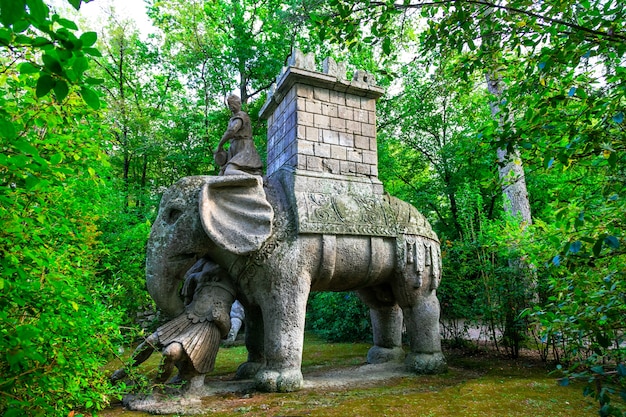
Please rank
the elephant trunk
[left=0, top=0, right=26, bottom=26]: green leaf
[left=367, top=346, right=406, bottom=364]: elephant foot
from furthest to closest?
[left=367, top=346, right=406, bottom=364]: elephant foot → the elephant trunk → [left=0, top=0, right=26, bottom=26]: green leaf

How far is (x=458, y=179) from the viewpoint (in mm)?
13773

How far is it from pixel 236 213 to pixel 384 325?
9.03 feet

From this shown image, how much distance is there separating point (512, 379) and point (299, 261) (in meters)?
2.88

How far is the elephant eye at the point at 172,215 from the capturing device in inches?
170

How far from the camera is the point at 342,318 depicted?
9430mm

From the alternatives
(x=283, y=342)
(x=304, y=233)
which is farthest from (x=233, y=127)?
(x=283, y=342)

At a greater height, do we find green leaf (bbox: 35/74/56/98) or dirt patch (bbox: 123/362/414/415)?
green leaf (bbox: 35/74/56/98)

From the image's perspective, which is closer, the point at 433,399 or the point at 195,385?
the point at 433,399

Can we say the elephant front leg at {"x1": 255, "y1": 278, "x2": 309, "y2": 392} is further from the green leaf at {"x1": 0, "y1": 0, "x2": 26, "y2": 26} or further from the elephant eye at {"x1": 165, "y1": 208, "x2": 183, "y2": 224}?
the green leaf at {"x1": 0, "y1": 0, "x2": 26, "y2": 26}

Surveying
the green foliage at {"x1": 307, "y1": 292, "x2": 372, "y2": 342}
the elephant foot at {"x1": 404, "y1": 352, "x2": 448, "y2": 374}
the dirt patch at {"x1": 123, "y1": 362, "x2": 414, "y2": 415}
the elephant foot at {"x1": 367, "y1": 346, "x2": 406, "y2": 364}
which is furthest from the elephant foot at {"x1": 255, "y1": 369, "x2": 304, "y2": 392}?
the green foliage at {"x1": 307, "y1": 292, "x2": 372, "y2": 342}

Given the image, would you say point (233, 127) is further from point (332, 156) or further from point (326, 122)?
point (332, 156)

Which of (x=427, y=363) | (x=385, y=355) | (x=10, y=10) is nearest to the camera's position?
(x=10, y=10)

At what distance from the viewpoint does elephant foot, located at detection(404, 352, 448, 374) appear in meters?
4.86

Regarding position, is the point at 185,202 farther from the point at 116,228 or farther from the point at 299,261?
the point at 116,228
